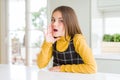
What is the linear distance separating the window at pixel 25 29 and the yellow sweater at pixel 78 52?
2.08 metres

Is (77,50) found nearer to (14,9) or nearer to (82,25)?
(82,25)

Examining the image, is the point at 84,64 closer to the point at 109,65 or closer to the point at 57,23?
the point at 57,23

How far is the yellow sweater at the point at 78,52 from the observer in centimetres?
116

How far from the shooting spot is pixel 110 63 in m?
2.59

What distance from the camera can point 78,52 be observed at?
1.27 m

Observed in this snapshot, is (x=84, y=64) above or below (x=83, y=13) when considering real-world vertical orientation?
below

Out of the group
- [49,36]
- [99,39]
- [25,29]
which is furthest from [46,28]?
[49,36]

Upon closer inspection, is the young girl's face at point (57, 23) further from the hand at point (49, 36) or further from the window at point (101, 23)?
the window at point (101, 23)

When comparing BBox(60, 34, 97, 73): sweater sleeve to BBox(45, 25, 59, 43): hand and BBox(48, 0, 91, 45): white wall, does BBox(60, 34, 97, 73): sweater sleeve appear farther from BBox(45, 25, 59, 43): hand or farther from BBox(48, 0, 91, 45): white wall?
BBox(48, 0, 91, 45): white wall

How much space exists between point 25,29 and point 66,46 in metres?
2.36

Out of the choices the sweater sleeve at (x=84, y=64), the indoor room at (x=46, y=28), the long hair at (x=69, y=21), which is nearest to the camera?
the sweater sleeve at (x=84, y=64)

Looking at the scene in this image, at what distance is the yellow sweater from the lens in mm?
1155

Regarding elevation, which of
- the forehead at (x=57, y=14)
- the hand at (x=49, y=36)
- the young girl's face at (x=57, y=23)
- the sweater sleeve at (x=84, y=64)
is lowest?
the sweater sleeve at (x=84, y=64)

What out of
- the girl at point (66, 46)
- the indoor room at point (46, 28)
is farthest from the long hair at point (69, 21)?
the indoor room at point (46, 28)
